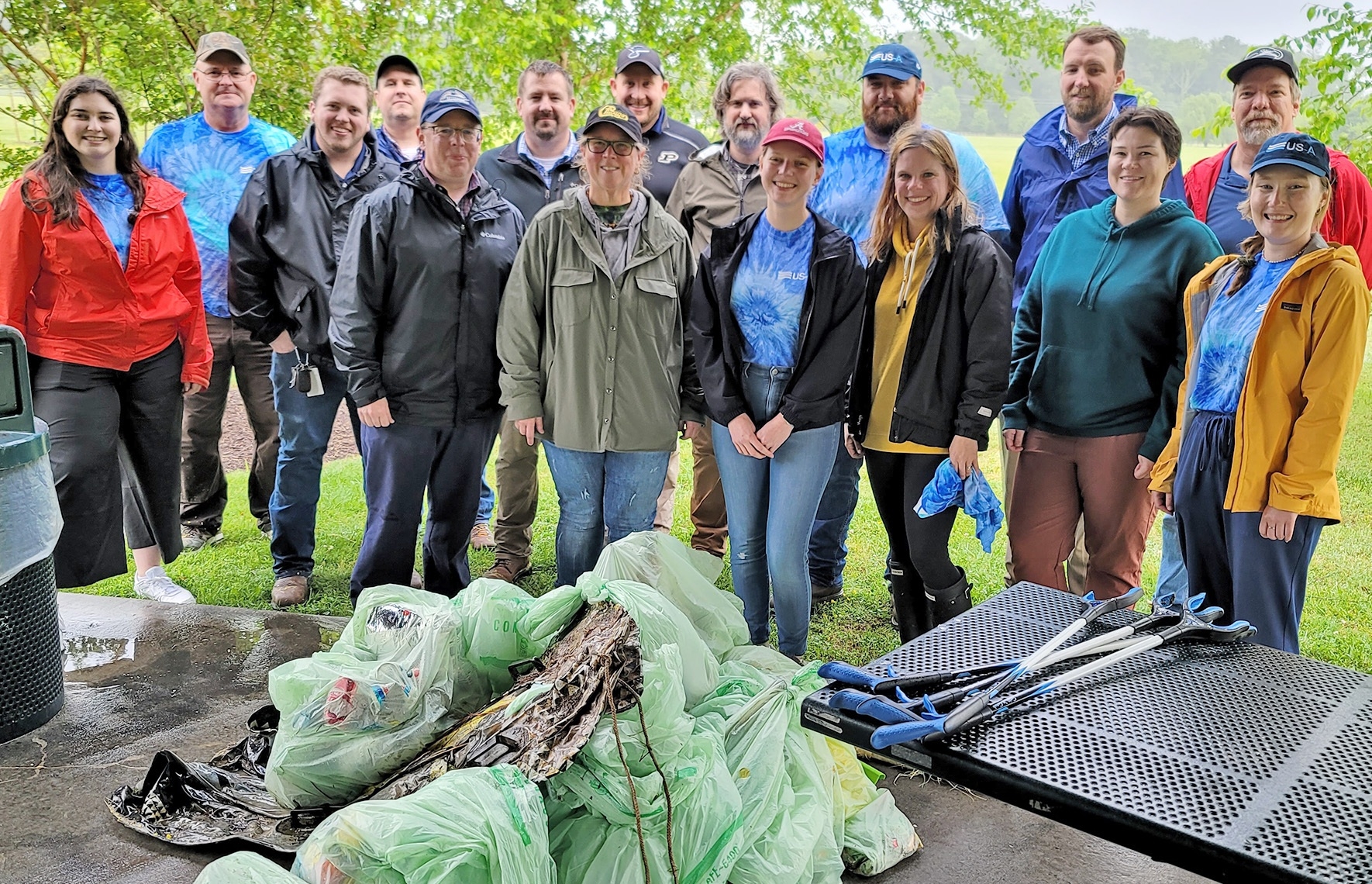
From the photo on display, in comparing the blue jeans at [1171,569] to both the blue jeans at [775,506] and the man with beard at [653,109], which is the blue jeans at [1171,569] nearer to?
the blue jeans at [775,506]

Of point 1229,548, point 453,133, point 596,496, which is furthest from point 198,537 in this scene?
point 1229,548

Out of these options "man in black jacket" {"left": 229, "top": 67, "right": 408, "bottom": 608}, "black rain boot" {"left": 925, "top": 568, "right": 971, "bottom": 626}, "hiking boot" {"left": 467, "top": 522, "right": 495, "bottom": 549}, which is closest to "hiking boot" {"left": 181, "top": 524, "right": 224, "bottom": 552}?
"man in black jacket" {"left": 229, "top": 67, "right": 408, "bottom": 608}

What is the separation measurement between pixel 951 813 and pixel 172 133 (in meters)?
4.86

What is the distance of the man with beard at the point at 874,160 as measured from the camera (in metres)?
4.34

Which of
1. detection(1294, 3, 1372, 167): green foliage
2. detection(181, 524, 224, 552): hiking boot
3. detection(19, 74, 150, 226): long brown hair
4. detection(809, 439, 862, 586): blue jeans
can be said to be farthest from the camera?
detection(1294, 3, 1372, 167): green foliage

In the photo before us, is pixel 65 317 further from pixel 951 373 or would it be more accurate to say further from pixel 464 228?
pixel 951 373

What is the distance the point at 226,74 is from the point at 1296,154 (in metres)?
4.73

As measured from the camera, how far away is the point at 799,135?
3.72m

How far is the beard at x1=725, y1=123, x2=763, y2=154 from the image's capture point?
16.1 feet

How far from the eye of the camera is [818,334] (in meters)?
3.77

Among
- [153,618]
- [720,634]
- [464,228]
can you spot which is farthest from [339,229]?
[720,634]

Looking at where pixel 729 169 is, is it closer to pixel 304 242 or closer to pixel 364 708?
pixel 304 242

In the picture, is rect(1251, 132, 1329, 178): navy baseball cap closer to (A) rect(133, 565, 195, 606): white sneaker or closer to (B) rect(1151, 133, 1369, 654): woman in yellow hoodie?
(B) rect(1151, 133, 1369, 654): woman in yellow hoodie

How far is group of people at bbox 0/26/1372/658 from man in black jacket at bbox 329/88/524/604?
0.01 metres
